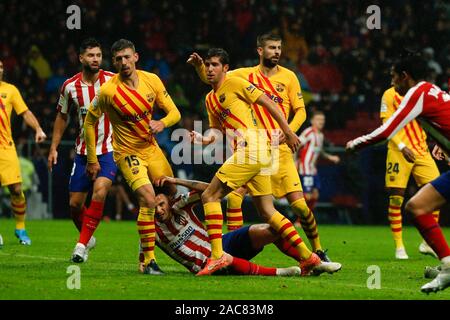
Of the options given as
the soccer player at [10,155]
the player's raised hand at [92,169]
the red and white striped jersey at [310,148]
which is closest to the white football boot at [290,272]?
the player's raised hand at [92,169]

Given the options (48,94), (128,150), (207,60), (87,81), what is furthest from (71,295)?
(48,94)

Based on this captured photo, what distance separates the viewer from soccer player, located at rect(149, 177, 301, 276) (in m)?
9.90

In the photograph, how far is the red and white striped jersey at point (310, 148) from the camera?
19.9m

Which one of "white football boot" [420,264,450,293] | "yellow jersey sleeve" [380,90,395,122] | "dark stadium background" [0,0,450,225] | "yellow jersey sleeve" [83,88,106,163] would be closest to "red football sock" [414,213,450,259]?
"white football boot" [420,264,450,293]

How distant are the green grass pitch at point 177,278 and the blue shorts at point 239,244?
0.39 m

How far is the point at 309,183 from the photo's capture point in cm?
1981

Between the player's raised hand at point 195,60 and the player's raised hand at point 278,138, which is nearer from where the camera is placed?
the player's raised hand at point 195,60

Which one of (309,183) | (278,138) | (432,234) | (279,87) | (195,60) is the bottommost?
(309,183)

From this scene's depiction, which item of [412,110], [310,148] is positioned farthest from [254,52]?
[412,110]

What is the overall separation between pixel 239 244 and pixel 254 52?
14.3m

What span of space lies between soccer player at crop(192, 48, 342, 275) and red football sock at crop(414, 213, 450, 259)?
1.48m

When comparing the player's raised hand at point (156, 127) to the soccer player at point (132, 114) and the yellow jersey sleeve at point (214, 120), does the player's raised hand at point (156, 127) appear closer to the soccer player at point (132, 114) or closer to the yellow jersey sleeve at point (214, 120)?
the soccer player at point (132, 114)

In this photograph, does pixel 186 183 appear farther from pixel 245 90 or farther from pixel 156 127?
pixel 245 90
